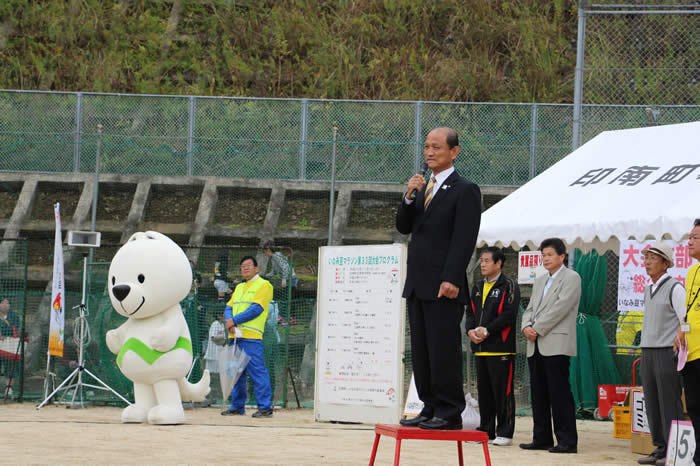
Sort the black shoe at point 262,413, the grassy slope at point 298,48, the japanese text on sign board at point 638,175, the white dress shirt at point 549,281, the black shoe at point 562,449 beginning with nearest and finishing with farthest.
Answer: the japanese text on sign board at point 638,175, the black shoe at point 562,449, the white dress shirt at point 549,281, the black shoe at point 262,413, the grassy slope at point 298,48

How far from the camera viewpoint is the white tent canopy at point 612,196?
7.85 meters

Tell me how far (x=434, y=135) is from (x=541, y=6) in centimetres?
1895

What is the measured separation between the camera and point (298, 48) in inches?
934

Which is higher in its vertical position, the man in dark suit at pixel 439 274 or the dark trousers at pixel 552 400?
the man in dark suit at pixel 439 274

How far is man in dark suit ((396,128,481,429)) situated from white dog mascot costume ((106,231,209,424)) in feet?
15.7

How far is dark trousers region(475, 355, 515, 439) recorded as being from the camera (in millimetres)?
8867

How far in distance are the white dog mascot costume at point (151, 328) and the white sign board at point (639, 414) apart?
4.28 m

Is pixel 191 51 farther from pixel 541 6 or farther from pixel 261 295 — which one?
pixel 261 295

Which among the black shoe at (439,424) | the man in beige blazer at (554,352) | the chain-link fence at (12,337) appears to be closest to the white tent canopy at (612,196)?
the man in beige blazer at (554,352)

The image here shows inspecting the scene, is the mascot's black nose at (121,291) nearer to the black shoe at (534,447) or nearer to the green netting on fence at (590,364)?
the black shoe at (534,447)

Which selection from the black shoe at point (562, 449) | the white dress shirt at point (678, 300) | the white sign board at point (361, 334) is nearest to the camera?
the white dress shirt at point (678, 300)

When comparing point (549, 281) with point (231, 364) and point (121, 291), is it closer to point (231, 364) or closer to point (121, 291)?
point (231, 364)

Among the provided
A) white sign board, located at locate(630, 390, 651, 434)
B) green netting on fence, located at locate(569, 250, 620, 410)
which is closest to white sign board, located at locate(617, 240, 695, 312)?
green netting on fence, located at locate(569, 250, 620, 410)

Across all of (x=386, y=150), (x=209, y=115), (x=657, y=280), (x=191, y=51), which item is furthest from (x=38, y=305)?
(x=191, y=51)
